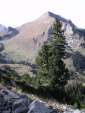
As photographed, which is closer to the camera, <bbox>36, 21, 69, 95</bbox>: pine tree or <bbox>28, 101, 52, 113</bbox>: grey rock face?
<bbox>28, 101, 52, 113</bbox>: grey rock face

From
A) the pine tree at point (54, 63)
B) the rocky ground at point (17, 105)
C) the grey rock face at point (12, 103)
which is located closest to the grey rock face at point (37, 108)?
the rocky ground at point (17, 105)

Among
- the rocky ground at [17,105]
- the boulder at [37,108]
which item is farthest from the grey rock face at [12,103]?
the boulder at [37,108]

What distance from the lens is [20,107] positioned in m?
20.8

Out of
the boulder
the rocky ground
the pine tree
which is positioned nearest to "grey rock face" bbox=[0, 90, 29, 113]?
the rocky ground

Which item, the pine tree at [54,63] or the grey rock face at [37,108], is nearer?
the grey rock face at [37,108]

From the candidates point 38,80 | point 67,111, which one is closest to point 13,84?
point 67,111

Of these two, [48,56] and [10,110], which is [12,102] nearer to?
[10,110]

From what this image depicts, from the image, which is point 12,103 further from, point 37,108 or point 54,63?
point 54,63

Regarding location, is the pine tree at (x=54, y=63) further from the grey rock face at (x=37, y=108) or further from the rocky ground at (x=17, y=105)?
the grey rock face at (x=37, y=108)

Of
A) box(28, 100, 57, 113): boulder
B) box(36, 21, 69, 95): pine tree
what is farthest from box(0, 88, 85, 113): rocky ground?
box(36, 21, 69, 95): pine tree

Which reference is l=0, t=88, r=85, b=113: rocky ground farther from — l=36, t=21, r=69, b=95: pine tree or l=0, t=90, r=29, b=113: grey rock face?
l=36, t=21, r=69, b=95: pine tree

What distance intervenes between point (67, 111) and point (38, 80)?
42.5 meters

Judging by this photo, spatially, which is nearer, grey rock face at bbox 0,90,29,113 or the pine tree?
grey rock face at bbox 0,90,29,113

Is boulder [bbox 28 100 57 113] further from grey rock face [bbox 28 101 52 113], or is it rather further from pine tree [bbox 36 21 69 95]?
pine tree [bbox 36 21 69 95]
